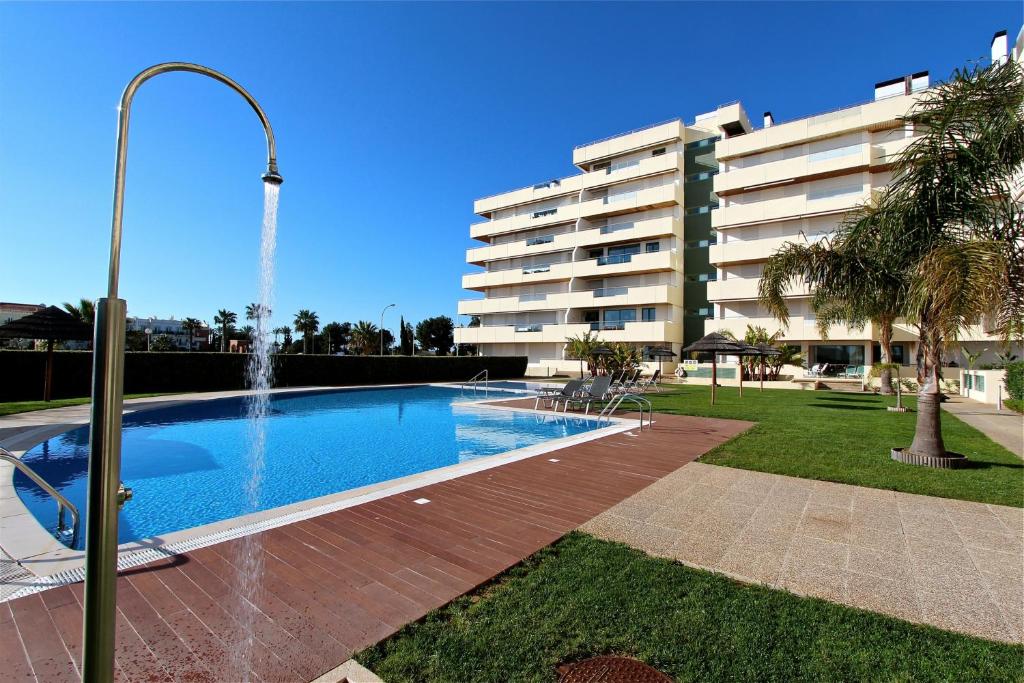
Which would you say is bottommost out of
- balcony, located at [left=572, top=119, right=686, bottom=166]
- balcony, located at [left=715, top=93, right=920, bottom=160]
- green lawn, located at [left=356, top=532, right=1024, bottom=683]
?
green lawn, located at [left=356, top=532, right=1024, bottom=683]

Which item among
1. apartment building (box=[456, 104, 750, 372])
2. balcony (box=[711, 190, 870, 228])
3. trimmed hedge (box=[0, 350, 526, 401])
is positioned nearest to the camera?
trimmed hedge (box=[0, 350, 526, 401])

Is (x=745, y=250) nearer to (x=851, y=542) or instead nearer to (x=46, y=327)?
(x=851, y=542)

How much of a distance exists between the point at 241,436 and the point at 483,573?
9.80m

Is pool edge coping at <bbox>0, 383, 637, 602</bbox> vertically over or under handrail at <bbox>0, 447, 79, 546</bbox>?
under

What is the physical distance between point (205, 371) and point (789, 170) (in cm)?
3508

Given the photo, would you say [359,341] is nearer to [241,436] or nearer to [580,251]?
[580,251]

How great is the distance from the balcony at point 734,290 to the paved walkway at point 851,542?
89.8 feet

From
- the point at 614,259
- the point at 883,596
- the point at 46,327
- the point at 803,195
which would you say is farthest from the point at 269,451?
the point at 803,195

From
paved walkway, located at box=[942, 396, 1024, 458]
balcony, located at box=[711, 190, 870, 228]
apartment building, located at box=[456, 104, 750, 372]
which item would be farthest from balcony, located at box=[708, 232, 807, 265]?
paved walkway, located at box=[942, 396, 1024, 458]

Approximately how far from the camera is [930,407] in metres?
7.48

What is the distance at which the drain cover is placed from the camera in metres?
2.31

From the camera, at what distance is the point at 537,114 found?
25.6 m

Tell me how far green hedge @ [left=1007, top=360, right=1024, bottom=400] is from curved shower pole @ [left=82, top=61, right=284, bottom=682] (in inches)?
840

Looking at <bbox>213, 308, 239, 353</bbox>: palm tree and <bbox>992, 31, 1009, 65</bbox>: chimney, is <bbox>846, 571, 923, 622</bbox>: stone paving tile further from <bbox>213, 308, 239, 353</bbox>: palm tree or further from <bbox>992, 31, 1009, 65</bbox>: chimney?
<bbox>213, 308, 239, 353</bbox>: palm tree
